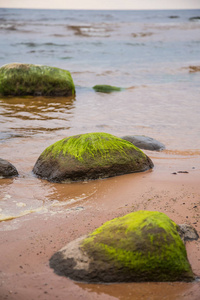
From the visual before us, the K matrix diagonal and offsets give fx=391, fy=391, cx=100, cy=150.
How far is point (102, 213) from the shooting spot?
174 inches

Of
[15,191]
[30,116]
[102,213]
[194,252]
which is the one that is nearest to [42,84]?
[30,116]

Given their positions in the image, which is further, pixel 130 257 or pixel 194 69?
pixel 194 69

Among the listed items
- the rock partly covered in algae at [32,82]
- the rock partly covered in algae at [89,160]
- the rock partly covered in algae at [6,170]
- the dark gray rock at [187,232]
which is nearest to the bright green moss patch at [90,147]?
the rock partly covered in algae at [89,160]

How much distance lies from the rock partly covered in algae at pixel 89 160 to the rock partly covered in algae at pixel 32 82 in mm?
7197

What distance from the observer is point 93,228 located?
4051 mm

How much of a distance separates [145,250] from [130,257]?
0.14 m

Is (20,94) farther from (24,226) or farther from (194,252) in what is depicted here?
(194,252)

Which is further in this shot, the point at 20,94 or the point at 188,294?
the point at 20,94

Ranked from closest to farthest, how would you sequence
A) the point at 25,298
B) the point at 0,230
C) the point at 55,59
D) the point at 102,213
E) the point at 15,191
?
the point at 25,298, the point at 0,230, the point at 102,213, the point at 15,191, the point at 55,59

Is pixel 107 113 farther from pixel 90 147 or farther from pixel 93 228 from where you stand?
pixel 93 228

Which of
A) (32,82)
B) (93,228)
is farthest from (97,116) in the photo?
(93,228)

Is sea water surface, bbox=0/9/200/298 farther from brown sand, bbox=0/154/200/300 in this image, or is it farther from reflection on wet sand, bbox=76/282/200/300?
reflection on wet sand, bbox=76/282/200/300

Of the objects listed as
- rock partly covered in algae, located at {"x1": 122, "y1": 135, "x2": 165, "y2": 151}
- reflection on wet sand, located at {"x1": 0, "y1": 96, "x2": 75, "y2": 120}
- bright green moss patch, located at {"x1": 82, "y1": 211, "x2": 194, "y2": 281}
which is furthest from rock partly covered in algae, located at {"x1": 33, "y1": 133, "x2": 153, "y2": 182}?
reflection on wet sand, located at {"x1": 0, "y1": 96, "x2": 75, "y2": 120}

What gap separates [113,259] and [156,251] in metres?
0.36
